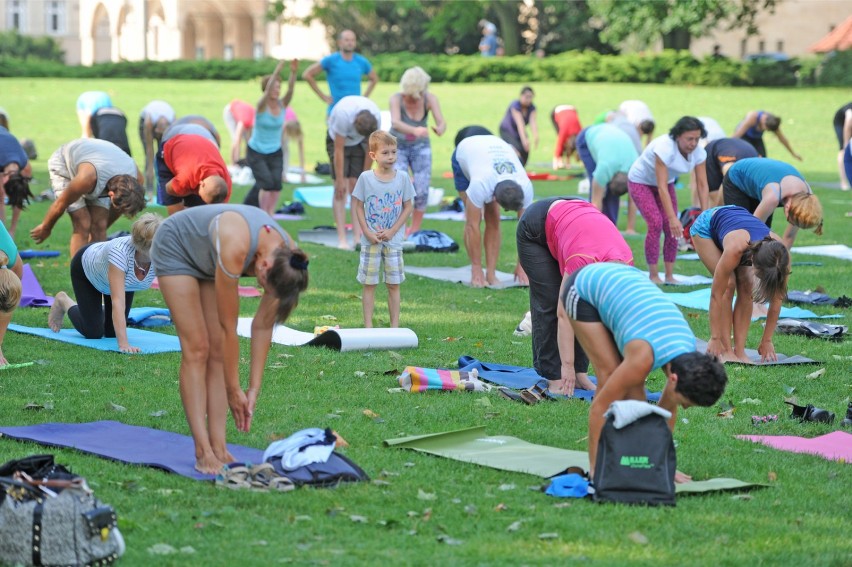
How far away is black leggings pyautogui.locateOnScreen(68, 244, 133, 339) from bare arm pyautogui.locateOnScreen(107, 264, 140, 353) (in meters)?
0.49

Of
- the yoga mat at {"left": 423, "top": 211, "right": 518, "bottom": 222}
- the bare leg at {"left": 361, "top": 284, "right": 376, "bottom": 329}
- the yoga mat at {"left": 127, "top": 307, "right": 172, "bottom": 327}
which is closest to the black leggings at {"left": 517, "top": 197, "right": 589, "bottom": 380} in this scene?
the bare leg at {"left": 361, "top": 284, "right": 376, "bottom": 329}

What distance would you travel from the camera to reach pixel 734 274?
8609 millimetres

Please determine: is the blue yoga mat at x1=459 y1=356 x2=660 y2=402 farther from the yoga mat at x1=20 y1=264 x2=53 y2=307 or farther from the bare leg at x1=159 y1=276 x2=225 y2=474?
the yoga mat at x1=20 y1=264 x2=53 y2=307

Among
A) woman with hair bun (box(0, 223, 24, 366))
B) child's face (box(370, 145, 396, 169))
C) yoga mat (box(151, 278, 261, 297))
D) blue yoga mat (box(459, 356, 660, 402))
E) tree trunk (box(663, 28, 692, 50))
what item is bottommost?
yoga mat (box(151, 278, 261, 297))

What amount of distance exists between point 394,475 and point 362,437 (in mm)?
754

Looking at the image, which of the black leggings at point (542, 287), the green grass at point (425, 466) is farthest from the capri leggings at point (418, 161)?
the black leggings at point (542, 287)

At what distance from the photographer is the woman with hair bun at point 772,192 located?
862cm

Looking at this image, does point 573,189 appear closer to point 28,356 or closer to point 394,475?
point 28,356

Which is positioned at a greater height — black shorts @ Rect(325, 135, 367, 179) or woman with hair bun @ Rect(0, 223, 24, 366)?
black shorts @ Rect(325, 135, 367, 179)

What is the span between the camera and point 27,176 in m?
11.3

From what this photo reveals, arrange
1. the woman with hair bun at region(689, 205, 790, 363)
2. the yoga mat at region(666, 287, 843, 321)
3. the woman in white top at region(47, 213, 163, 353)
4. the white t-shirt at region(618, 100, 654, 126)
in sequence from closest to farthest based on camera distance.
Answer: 1. the woman with hair bun at region(689, 205, 790, 363)
2. the woman in white top at region(47, 213, 163, 353)
3. the yoga mat at region(666, 287, 843, 321)
4. the white t-shirt at region(618, 100, 654, 126)

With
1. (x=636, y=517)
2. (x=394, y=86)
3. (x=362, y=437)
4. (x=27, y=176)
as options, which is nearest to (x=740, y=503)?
(x=636, y=517)

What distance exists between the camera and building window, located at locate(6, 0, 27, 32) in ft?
241

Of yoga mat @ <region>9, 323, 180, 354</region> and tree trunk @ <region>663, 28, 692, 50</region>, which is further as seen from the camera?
tree trunk @ <region>663, 28, 692, 50</region>
